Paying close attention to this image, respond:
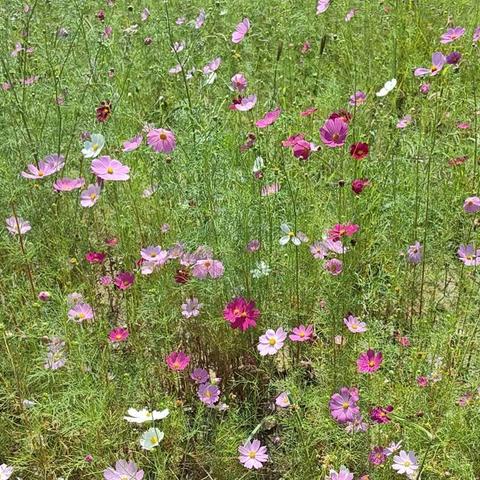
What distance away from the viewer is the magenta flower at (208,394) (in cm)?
176

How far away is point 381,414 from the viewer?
4.96ft

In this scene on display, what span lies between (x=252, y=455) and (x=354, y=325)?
414 millimetres

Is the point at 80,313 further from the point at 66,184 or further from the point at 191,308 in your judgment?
the point at 66,184

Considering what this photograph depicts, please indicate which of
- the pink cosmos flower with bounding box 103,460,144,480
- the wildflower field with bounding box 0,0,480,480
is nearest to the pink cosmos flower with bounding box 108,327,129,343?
the wildflower field with bounding box 0,0,480,480

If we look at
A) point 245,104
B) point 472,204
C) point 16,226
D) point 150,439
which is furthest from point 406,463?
point 16,226

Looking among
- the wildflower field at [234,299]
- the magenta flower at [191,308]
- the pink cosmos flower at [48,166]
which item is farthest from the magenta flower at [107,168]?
the magenta flower at [191,308]

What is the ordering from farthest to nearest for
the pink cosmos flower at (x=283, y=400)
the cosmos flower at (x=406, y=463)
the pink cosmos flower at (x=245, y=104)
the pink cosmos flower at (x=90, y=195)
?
the pink cosmos flower at (x=90, y=195), the pink cosmos flower at (x=245, y=104), the pink cosmos flower at (x=283, y=400), the cosmos flower at (x=406, y=463)

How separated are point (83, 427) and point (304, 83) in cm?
201

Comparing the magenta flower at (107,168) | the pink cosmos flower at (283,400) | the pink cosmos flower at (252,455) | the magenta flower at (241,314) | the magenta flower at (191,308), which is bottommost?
the pink cosmos flower at (252,455)

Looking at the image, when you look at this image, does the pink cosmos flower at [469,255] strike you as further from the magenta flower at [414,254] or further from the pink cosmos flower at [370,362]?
the pink cosmos flower at [370,362]

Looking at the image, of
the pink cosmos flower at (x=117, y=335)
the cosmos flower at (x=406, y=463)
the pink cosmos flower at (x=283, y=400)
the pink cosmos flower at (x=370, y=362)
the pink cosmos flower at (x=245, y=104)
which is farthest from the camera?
the pink cosmos flower at (x=245, y=104)

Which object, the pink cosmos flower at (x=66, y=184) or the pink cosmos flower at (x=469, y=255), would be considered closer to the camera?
the pink cosmos flower at (x=469, y=255)

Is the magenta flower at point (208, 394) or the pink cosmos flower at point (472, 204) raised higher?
the pink cosmos flower at point (472, 204)

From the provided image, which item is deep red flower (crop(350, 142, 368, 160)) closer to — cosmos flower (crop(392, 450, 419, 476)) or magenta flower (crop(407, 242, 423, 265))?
magenta flower (crop(407, 242, 423, 265))
